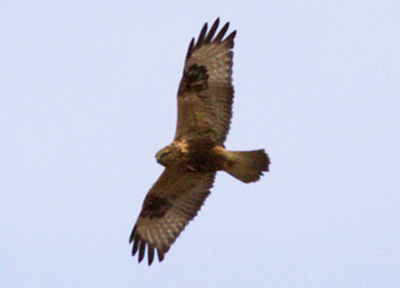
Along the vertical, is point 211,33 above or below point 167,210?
above

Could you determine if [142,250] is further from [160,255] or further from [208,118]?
[208,118]

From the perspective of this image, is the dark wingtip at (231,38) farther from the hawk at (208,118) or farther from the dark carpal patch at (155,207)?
the dark carpal patch at (155,207)

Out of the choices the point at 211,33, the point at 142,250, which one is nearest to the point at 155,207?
the point at 142,250

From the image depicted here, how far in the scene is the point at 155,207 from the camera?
35.2ft

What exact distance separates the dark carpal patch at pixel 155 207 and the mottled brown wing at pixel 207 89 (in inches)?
40.2

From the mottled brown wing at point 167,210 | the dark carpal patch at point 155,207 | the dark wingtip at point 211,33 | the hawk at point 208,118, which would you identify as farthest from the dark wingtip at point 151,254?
the dark wingtip at point 211,33

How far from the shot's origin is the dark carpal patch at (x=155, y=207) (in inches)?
421

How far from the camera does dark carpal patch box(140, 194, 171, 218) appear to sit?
10688 millimetres

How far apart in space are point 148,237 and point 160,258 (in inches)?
12.3

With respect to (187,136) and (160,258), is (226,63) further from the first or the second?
(160,258)

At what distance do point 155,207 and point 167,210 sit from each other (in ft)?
0.50

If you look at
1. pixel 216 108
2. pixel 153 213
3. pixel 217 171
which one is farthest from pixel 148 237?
pixel 216 108

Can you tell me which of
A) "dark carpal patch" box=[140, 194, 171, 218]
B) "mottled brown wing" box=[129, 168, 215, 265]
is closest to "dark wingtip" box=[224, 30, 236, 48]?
"mottled brown wing" box=[129, 168, 215, 265]

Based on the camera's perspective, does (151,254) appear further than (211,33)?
Yes
